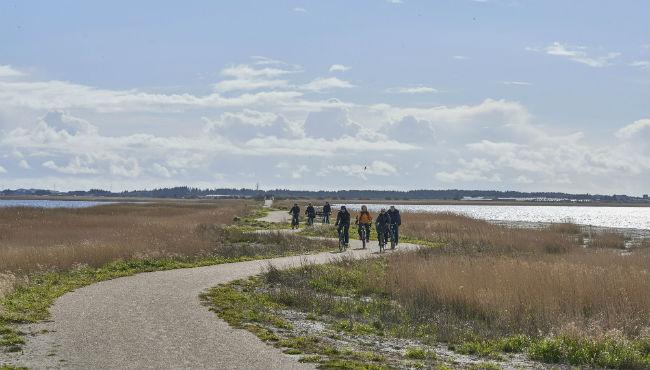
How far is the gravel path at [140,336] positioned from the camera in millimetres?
10984

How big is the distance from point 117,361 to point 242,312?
4.91 meters

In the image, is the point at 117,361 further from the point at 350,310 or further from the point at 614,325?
the point at 614,325

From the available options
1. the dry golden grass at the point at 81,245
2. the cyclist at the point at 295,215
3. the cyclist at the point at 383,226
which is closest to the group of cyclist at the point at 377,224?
the cyclist at the point at 383,226

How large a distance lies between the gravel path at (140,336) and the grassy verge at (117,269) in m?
0.42

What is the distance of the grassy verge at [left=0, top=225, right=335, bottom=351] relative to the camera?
47.3 ft

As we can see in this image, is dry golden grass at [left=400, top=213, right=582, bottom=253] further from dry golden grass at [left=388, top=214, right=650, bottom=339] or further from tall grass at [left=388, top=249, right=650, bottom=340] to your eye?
tall grass at [left=388, top=249, right=650, bottom=340]

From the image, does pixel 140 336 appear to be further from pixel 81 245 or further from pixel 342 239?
pixel 342 239

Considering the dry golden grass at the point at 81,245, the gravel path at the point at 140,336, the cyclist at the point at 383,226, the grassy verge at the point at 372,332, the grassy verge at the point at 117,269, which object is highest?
the cyclist at the point at 383,226

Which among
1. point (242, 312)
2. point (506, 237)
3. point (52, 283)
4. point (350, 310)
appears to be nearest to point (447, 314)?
point (350, 310)

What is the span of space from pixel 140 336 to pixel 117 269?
11.0 m

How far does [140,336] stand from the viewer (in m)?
12.7

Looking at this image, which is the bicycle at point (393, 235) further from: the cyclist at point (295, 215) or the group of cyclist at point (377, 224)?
the cyclist at point (295, 215)

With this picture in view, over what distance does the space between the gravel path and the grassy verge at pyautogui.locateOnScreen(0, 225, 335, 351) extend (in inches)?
16.5

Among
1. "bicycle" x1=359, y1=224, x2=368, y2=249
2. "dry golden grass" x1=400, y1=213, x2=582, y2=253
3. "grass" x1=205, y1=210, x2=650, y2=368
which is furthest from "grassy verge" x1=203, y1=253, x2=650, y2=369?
"dry golden grass" x1=400, y1=213, x2=582, y2=253
